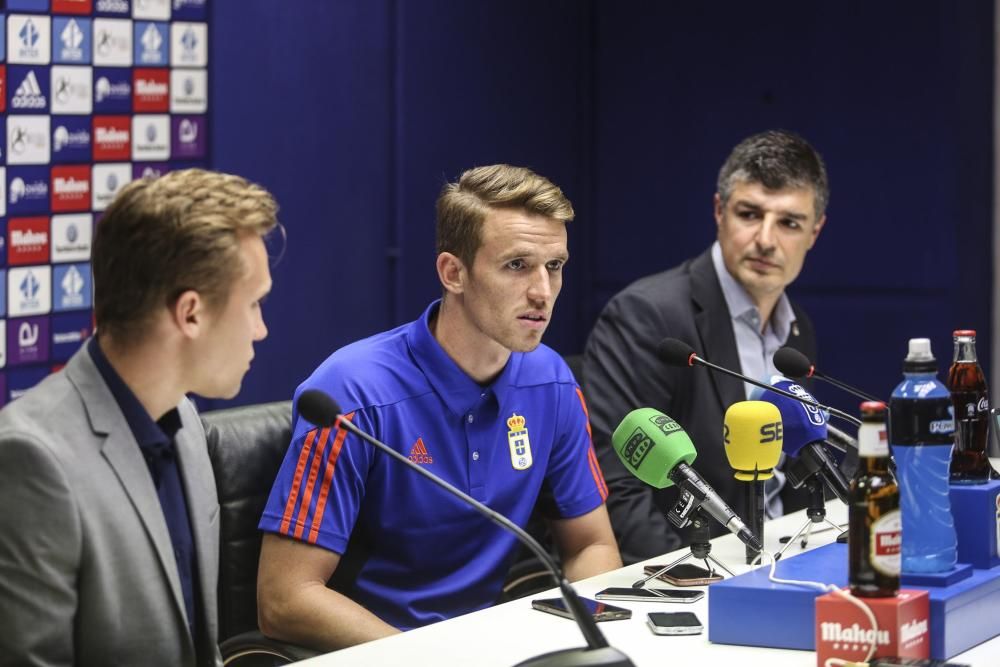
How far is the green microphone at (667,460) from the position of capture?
2246 millimetres

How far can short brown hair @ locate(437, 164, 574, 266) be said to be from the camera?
2580mm

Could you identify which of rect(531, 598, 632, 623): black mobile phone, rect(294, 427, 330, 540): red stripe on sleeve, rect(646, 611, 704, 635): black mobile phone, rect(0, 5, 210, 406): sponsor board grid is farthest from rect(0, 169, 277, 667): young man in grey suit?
rect(0, 5, 210, 406): sponsor board grid

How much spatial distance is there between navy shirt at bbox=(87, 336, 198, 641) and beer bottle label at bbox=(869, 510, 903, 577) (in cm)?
89

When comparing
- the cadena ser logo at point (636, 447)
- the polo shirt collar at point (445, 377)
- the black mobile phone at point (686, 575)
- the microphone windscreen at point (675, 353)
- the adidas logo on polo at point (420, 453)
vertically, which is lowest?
the black mobile phone at point (686, 575)

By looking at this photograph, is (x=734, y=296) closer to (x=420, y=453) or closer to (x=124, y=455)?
(x=420, y=453)

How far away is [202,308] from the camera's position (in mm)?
1801

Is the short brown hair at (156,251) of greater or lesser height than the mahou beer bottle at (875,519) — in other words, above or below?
above

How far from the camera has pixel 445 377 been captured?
254cm

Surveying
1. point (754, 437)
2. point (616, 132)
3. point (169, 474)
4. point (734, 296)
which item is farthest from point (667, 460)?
point (616, 132)

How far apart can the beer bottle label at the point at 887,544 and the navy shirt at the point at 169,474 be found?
889 mm

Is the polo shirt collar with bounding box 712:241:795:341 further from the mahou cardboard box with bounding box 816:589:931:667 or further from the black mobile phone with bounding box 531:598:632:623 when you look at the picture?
the mahou cardboard box with bounding box 816:589:931:667

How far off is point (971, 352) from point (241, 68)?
7.66 ft

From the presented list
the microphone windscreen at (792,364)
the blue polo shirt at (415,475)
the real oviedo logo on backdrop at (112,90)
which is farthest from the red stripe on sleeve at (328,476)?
the real oviedo logo on backdrop at (112,90)

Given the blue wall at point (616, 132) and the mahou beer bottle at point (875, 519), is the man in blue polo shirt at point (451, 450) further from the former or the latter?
the blue wall at point (616, 132)
